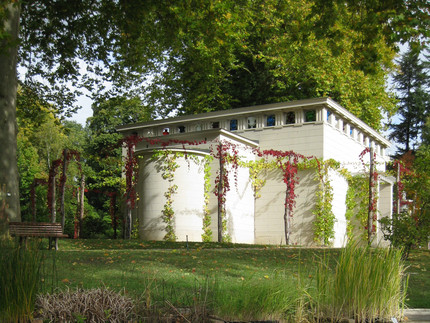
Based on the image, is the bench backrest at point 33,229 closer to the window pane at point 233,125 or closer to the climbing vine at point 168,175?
the climbing vine at point 168,175

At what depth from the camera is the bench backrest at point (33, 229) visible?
10.6 m

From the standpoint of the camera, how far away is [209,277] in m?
8.02

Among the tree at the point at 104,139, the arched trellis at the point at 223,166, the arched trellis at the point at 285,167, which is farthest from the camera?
the tree at the point at 104,139

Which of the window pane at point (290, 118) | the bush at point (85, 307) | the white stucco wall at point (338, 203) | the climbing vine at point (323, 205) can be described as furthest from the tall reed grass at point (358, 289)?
the window pane at point (290, 118)

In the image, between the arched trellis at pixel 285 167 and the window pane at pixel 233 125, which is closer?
the arched trellis at pixel 285 167

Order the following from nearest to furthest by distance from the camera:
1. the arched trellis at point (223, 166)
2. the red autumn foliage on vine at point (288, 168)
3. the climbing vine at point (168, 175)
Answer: the arched trellis at point (223, 166) → the climbing vine at point (168, 175) → the red autumn foliage on vine at point (288, 168)

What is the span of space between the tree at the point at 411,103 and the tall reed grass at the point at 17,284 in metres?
44.6

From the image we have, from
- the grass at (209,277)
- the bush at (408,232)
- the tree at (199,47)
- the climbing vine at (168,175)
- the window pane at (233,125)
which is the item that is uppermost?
the tree at (199,47)

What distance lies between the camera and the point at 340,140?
2219 centimetres

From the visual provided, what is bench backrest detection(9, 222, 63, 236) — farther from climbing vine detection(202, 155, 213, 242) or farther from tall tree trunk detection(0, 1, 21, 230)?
climbing vine detection(202, 155, 213, 242)

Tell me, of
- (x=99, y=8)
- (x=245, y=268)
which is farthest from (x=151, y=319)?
(x=99, y=8)

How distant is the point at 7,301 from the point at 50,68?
14929 millimetres

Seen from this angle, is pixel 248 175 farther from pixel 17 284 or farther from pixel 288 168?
pixel 17 284

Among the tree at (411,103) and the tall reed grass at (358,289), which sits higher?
the tree at (411,103)
